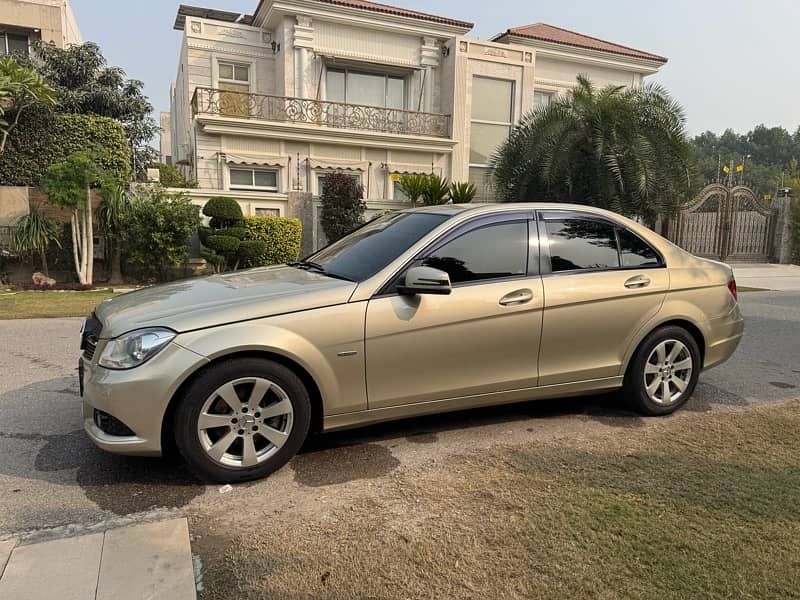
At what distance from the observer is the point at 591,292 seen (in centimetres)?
428

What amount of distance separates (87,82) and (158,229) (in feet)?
35.4

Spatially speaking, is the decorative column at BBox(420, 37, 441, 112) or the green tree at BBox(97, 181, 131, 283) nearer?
the green tree at BBox(97, 181, 131, 283)

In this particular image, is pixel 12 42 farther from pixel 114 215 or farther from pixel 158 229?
pixel 158 229

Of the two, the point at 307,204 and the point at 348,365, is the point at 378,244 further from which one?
the point at 307,204

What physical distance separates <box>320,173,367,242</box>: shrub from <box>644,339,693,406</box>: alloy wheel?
11435 mm

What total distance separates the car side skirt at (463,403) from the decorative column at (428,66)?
17.9 metres

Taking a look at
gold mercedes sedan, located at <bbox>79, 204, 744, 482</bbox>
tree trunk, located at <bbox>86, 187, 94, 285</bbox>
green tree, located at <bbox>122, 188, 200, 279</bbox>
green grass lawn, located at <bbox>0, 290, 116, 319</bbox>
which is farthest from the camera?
green tree, located at <bbox>122, 188, 200, 279</bbox>

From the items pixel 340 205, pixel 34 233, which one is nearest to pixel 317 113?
pixel 340 205

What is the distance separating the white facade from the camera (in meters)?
18.1

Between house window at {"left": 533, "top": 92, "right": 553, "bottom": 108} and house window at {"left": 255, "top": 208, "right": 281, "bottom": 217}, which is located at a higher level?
house window at {"left": 533, "top": 92, "right": 553, "bottom": 108}

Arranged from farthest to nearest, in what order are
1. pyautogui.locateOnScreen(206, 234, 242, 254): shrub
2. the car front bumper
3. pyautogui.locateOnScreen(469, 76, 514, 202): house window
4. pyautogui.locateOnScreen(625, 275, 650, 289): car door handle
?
pyautogui.locateOnScreen(469, 76, 514, 202): house window → pyautogui.locateOnScreen(206, 234, 242, 254): shrub → pyautogui.locateOnScreen(625, 275, 650, 289): car door handle → the car front bumper

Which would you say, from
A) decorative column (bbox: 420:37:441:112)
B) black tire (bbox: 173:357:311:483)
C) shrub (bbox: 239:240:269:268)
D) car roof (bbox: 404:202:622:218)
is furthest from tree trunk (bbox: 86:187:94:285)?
decorative column (bbox: 420:37:441:112)

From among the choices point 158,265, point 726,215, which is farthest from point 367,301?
point 726,215

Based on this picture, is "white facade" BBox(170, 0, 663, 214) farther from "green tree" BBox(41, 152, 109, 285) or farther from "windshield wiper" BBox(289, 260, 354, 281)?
"windshield wiper" BBox(289, 260, 354, 281)
